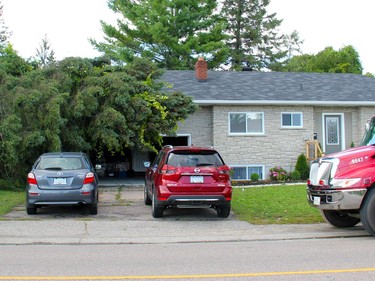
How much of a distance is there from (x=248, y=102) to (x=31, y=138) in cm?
980

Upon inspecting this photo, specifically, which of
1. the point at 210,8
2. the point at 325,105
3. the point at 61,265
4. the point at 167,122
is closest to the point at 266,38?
the point at 210,8

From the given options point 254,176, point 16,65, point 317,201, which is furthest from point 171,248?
point 16,65

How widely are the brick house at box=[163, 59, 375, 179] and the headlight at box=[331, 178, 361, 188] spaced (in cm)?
1249

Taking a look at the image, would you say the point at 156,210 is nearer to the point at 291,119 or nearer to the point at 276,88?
the point at 291,119

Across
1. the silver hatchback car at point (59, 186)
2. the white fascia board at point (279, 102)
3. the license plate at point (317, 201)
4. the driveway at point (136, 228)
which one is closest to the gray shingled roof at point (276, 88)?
the white fascia board at point (279, 102)

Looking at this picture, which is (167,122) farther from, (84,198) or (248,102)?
(84,198)

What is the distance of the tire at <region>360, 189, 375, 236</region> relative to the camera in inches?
372

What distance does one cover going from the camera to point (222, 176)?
11945mm

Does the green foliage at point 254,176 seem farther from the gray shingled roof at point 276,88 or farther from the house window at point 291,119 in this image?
the gray shingled roof at point 276,88

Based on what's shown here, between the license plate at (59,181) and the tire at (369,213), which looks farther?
the license plate at (59,181)

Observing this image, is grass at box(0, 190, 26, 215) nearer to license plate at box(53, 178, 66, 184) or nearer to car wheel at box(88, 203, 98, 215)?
license plate at box(53, 178, 66, 184)

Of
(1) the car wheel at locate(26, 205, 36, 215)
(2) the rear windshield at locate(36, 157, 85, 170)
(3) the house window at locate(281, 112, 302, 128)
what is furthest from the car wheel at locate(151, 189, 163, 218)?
(3) the house window at locate(281, 112, 302, 128)

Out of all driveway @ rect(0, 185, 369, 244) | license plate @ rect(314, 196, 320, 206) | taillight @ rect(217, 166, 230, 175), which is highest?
taillight @ rect(217, 166, 230, 175)

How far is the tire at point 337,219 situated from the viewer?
10906 mm
